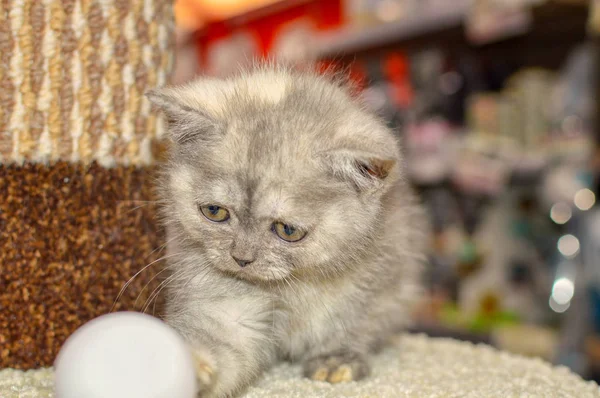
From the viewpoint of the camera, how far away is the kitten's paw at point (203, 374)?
0.98m

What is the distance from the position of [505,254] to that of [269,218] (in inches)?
76.3

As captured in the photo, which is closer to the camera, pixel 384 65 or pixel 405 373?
pixel 405 373

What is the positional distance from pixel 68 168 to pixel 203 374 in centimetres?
54

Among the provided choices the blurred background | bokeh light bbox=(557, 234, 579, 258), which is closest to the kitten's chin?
the blurred background

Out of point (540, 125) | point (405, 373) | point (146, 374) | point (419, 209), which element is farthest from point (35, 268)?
point (540, 125)

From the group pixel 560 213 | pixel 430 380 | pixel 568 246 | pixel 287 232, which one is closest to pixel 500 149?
pixel 560 213

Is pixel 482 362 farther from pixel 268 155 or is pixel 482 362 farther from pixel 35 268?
pixel 35 268

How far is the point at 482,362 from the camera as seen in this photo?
1.45 m

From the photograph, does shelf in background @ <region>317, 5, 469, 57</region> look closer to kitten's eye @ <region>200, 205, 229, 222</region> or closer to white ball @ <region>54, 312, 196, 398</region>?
kitten's eye @ <region>200, 205, 229, 222</region>

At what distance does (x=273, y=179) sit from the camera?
1.09 metres

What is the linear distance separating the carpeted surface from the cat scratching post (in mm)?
150

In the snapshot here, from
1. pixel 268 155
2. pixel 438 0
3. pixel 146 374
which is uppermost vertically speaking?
pixel 438 0

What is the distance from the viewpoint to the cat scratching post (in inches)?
47.2

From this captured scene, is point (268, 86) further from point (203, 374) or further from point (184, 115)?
point (203, 374)
